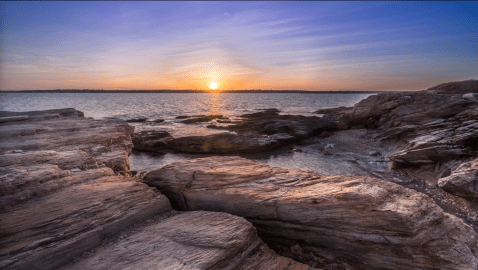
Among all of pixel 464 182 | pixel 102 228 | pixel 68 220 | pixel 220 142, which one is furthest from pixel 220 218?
pixel 220 142

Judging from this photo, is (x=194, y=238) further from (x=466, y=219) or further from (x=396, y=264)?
(x=466, y=219)

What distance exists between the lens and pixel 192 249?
5316 millimetres

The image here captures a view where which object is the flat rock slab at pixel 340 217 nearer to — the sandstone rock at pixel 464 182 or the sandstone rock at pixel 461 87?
the sandstone rock at pixel 464 182

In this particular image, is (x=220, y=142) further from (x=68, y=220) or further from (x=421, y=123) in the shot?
(x=421, y=123)

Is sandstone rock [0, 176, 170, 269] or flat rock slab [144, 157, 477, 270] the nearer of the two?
sandstone rock [0, 176, 170, 269]

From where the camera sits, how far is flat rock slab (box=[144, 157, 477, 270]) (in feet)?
18.1

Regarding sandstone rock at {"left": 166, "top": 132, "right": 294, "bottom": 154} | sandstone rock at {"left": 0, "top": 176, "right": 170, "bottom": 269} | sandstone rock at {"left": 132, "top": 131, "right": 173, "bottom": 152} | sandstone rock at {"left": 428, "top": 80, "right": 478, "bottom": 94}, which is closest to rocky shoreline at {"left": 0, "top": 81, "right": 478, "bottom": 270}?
sandstone rock at {"left": 0, "top": 176, "right": 170, "bottom": 269}

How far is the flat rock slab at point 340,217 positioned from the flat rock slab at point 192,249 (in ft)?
2.84

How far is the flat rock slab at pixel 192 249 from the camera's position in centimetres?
494

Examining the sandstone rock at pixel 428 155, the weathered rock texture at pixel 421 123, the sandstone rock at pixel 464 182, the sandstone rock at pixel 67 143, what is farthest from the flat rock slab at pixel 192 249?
the weathered rock texture at pixel 421 123

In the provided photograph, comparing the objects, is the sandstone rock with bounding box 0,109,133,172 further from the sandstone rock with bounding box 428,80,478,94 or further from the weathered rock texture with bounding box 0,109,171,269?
the sandstone rock with bounding box 428,80,478,94

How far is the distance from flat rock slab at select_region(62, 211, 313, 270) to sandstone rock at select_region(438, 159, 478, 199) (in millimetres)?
Answer: 9461

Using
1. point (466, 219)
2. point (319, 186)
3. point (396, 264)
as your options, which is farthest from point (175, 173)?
point (466, 219)

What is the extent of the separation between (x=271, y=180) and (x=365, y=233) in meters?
3.32
